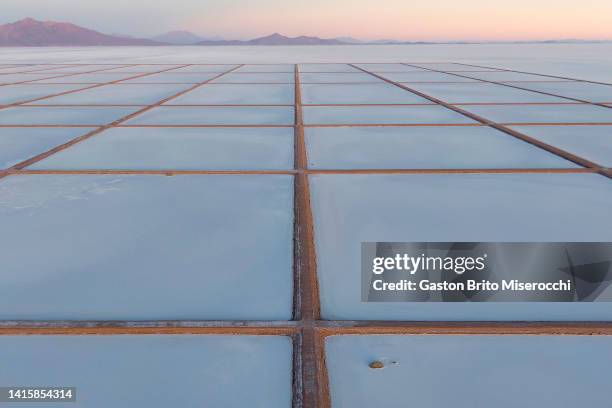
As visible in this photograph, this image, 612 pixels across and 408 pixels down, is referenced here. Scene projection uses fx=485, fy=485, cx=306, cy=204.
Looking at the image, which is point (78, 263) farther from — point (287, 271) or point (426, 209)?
point (426, 209)

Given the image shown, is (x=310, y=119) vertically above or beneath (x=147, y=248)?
above
